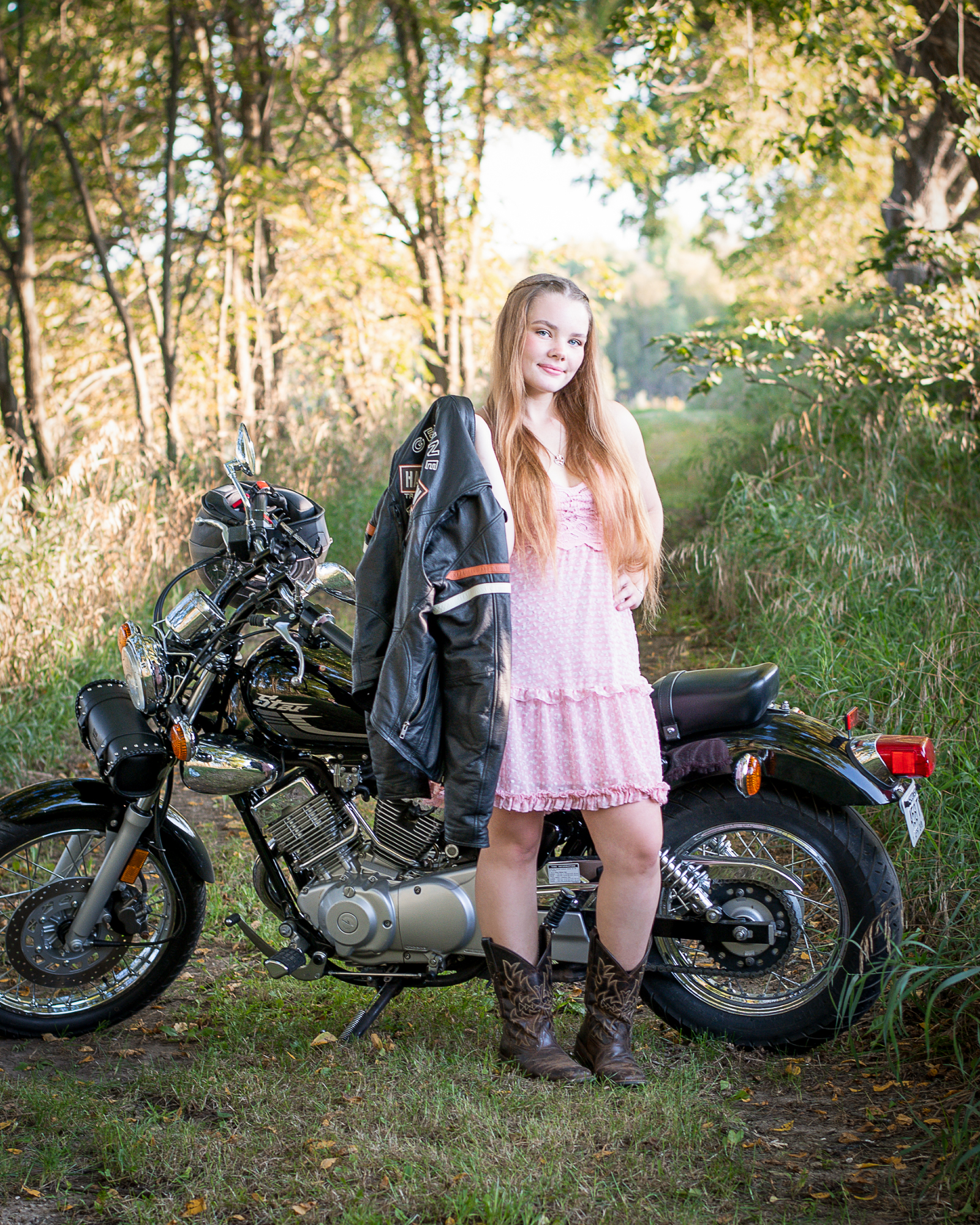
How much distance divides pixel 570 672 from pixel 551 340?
0.75 m

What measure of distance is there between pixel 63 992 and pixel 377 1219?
4.00ft

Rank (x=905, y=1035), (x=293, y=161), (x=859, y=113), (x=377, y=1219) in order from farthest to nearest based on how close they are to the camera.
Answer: (x=293, y=161), (x=859, y=113), (x=905, y=1035), (x=377, y=1219)

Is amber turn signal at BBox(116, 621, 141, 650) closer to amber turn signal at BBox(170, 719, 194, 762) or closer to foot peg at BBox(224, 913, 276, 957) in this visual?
amber turn signal at BBox(170, 719, 194, 762)

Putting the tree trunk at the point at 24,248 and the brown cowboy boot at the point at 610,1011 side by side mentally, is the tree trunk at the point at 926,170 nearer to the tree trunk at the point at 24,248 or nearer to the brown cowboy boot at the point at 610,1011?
the tree trunk at the point at 24,248

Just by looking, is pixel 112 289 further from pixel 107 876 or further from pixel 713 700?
pixel 713 700

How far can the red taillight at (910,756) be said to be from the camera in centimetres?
238

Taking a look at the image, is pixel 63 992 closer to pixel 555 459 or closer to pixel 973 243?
pixel 555 459

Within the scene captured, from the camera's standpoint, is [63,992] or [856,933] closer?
[856,933]

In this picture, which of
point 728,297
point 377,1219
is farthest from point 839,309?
point 728,297

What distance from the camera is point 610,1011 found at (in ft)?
8.12

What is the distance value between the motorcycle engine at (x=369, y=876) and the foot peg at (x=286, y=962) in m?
0.09

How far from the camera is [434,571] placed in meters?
2.24

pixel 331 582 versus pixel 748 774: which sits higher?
pixel 331 582

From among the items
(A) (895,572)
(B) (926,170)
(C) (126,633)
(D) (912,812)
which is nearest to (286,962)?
(C) (126,633)
